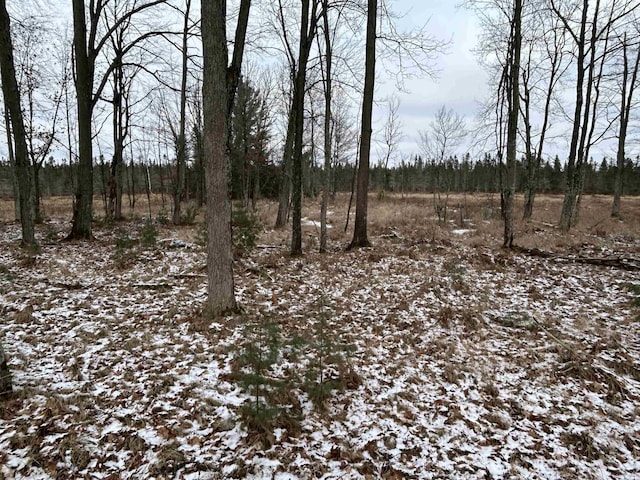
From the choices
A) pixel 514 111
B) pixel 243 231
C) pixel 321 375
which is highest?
pixel 514 111

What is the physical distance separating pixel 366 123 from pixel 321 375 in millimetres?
8317

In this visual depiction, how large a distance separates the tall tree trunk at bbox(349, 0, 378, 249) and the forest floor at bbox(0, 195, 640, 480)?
3386 millimetres

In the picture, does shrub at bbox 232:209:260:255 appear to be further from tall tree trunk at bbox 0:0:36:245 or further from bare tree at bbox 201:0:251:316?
tall tree trunk at bbox 0:0:36:245

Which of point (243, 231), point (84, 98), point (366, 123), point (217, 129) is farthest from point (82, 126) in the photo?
point (366, 123)

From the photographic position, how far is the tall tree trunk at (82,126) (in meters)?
9.95

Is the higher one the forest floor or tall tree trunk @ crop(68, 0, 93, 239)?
tall tree trunk @ crop(68, 0, 93, 239)

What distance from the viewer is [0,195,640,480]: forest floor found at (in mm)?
2885

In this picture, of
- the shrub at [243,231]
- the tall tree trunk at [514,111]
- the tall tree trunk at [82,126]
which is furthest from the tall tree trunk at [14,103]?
the tall tree trunk at [514,111]

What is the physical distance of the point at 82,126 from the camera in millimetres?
10359

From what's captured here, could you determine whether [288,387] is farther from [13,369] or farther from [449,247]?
[449,247]

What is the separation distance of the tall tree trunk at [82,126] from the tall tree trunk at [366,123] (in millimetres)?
8636

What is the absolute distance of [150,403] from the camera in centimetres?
342

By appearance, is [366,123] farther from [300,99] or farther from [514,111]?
[514,111]

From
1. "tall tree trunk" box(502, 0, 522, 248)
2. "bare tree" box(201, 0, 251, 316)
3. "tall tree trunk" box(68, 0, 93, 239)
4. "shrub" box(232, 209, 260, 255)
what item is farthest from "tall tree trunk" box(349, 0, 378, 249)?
"tall tree trunk" box(68, 0, 93, 239)
